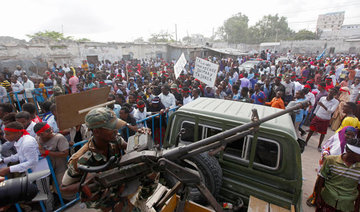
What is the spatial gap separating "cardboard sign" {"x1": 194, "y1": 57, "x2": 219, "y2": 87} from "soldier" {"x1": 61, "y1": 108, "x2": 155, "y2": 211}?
5233mm

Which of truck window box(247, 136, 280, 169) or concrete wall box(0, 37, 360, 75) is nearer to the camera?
truck window box(247, 136, 280, 169)

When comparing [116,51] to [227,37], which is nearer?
[116,51]

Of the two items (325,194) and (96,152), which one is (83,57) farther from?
(325,194)

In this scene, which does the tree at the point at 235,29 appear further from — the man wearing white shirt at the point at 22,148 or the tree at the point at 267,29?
the man wearing white shirt at the point at 22,148

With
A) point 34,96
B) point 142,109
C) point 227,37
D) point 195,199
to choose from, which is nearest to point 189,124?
point 195,199

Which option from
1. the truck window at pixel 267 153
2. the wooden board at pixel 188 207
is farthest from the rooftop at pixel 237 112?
the wooden board at pixel 188 207

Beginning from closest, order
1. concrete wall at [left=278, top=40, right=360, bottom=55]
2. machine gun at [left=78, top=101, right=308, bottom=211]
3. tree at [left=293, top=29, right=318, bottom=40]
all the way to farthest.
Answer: machine gun at [left=78, top=101, right=308, bottom=211] → concrete wall at [left=278, top=40, right=360, bottom=55] → tree at [left=293, top=29, right=318, bottom=40]

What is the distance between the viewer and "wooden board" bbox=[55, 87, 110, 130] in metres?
2.63

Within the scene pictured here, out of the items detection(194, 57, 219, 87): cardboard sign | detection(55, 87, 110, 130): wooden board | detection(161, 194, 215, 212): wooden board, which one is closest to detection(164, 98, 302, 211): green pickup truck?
detection(161, 194, 215, 212): wooden board

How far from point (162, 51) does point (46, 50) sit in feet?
49.5

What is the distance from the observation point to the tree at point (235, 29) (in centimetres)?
6869

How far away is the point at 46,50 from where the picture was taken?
16.3 m

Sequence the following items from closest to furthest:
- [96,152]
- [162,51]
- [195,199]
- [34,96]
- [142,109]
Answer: [96,152] < [195,199] < [142,109] < [34,96] < [162,51]

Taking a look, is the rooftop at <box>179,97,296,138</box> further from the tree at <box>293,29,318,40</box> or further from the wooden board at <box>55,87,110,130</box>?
the tree at <box>293,29,318,40</box>
